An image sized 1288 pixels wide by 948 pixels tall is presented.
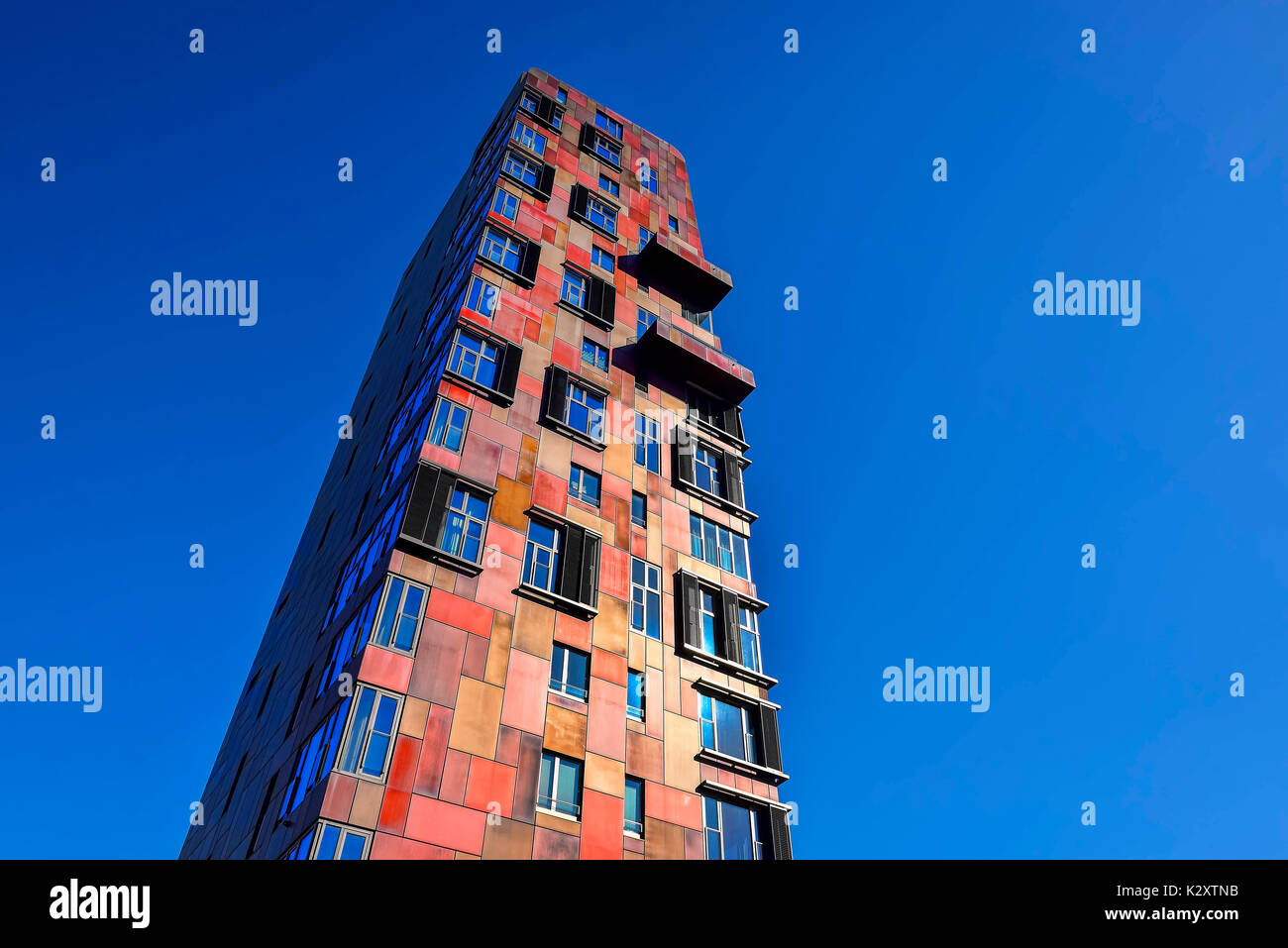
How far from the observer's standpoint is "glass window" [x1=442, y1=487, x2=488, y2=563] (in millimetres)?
29625

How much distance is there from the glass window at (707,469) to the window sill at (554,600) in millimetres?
11141

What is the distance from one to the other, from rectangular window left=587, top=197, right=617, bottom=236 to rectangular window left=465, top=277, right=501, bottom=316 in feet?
36.2

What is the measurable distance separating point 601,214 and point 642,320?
840 cm

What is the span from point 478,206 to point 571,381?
1498cm

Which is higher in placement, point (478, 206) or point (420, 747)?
point (478, 206)

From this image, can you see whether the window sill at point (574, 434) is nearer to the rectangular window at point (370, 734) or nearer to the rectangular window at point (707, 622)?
the rectangular window at point (707, 622)

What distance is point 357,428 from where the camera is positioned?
167 ft

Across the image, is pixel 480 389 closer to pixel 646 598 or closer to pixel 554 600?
pixel 554 600

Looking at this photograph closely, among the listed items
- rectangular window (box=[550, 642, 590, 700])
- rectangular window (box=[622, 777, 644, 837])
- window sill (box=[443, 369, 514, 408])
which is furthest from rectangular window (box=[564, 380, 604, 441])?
rectangular window (box=[622, 777, 644, 837])

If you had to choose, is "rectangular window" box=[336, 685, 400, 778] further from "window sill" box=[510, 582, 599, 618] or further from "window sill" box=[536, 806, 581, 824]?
"window sill" box=[510, 582, 599, 618]
